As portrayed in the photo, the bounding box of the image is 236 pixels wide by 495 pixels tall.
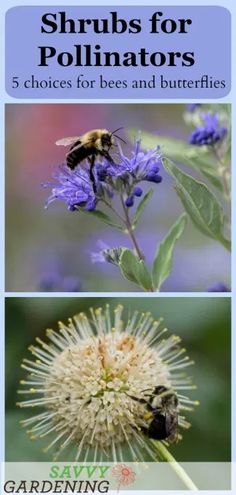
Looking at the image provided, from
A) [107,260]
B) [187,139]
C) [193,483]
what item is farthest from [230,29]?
[193,483]

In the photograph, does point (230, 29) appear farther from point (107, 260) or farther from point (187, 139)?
point (107, 260)

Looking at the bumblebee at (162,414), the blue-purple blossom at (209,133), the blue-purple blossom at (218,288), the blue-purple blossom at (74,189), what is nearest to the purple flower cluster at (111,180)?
the blue-purple blossom at (74,189)

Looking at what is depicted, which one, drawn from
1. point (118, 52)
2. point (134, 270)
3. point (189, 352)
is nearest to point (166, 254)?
point (134, 270)

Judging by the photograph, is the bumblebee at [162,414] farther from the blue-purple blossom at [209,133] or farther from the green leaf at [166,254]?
the blue-purple blossom at [209,133]

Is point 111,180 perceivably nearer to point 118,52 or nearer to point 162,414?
point 118,52

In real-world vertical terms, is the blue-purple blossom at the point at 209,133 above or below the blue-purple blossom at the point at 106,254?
above
